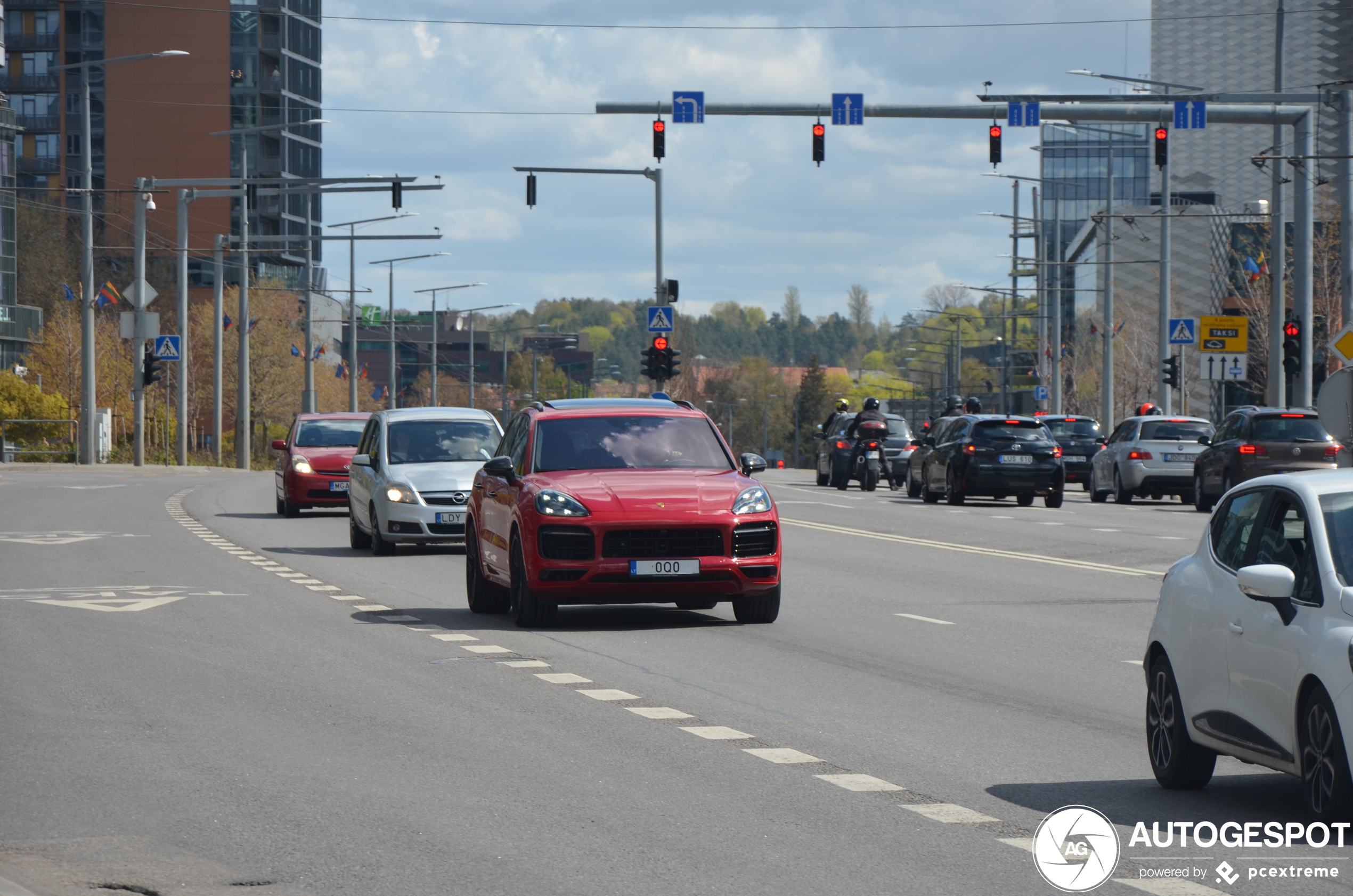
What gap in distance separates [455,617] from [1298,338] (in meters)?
28.7

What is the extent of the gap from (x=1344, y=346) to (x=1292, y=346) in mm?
11235

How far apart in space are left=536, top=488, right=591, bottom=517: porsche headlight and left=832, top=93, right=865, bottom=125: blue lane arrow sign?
21.4 m

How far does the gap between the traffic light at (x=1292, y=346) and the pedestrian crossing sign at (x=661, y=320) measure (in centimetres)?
1646

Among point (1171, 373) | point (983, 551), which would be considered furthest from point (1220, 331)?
point (983, 551)

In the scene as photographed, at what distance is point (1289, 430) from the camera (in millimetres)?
32375

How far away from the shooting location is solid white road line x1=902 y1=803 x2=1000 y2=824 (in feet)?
24.3

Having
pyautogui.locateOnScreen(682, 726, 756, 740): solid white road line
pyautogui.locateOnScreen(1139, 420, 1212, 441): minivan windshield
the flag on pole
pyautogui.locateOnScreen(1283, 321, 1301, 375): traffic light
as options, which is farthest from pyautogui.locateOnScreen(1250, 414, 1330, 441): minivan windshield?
the flag on pole

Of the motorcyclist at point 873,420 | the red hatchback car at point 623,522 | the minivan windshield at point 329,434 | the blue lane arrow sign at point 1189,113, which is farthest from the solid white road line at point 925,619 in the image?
the motorcyclist at point 873,420

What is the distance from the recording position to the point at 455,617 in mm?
15453

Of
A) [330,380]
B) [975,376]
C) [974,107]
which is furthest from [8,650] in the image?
[975,376]

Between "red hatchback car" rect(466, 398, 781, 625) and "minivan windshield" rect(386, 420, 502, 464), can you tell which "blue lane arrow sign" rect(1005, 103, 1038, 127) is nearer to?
"minivan windshield" rect(386, 420, 502, 464)

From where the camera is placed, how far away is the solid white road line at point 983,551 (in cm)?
2062

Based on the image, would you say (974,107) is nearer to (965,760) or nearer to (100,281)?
(965,760)

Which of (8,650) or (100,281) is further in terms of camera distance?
(100,281)
